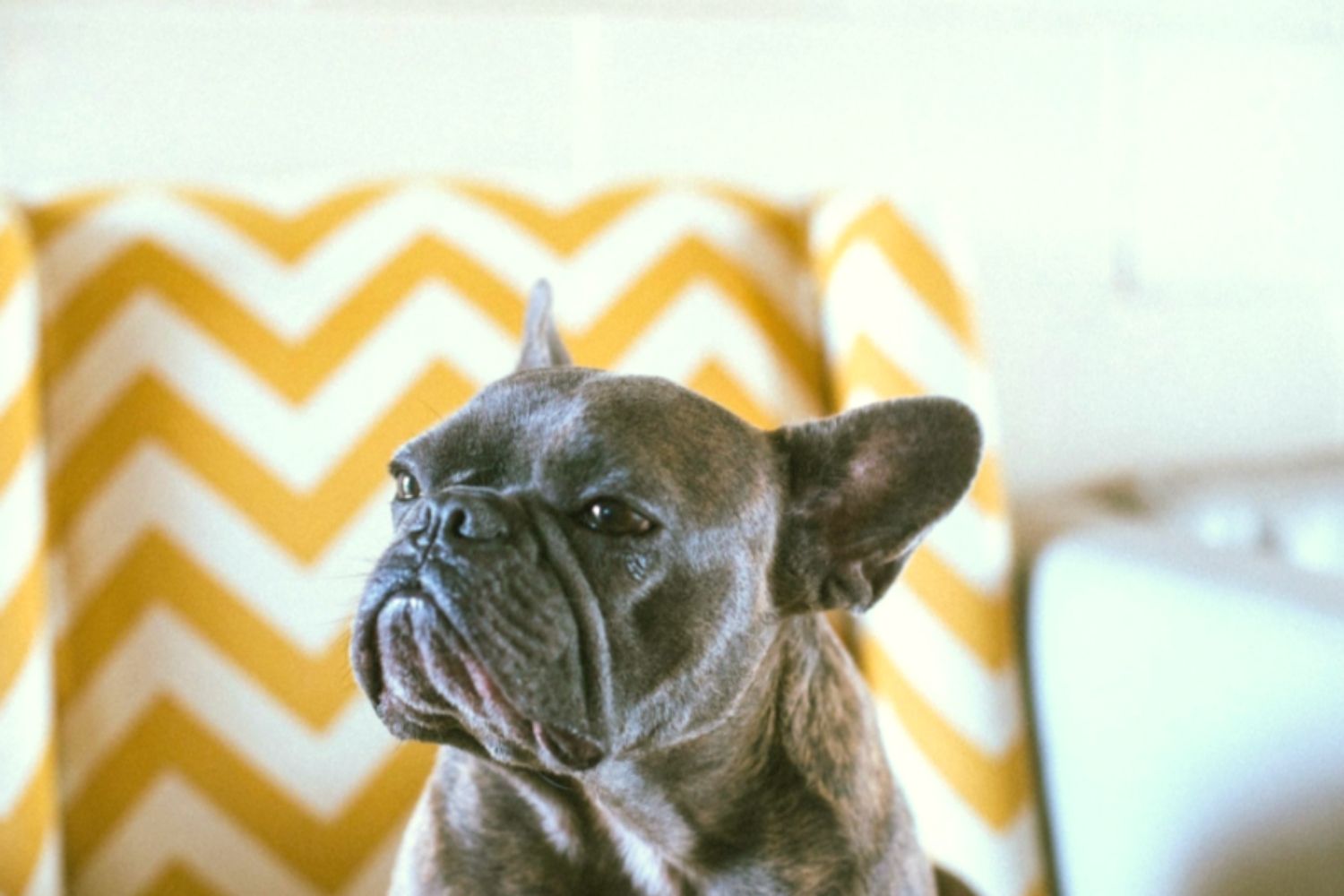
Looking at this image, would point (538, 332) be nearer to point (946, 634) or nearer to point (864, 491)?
point (864, 491)

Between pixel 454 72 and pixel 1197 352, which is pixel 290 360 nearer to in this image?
pixel 454 72

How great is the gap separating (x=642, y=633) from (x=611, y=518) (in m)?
0.06

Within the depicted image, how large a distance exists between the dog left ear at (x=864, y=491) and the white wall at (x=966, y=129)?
2.39ft

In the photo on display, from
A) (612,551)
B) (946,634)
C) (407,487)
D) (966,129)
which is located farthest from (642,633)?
(966,129)

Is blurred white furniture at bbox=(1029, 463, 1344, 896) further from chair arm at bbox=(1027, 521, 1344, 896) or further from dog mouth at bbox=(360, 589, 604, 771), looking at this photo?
dog mouth at bbox=(360, 589, 604, 771)

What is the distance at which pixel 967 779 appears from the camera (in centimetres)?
106

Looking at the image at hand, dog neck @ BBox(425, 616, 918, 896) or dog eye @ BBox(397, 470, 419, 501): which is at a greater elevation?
dog eye @ BBox(397, 470, 419, 501)

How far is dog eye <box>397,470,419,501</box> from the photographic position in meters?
0.63

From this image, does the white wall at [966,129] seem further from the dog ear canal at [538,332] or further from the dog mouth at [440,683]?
the dog mouth at [440,683]

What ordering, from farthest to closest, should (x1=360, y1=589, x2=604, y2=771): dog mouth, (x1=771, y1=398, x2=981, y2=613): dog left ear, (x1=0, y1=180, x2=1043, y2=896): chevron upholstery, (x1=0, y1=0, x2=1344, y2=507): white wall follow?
(x1=0, y1=0, x2=1344, y2=507): white wall
(x1=0, y1=180, x2=1043, y2=896): chevron upholstery
(x1=771, y1=398, x2=981, y2=613): dog left ear
(x1=360, y1=589, x2=604, y2=771): dog mouth

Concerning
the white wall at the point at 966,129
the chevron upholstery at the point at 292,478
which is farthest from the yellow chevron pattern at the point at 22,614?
the white wall at the point at 966,129

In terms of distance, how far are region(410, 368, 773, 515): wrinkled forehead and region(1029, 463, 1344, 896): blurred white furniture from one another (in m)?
0.51

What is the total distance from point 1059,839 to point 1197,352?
87 cm

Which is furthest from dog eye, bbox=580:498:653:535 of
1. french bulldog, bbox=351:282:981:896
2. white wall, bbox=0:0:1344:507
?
white wall, bbox=0:0:1344:507
